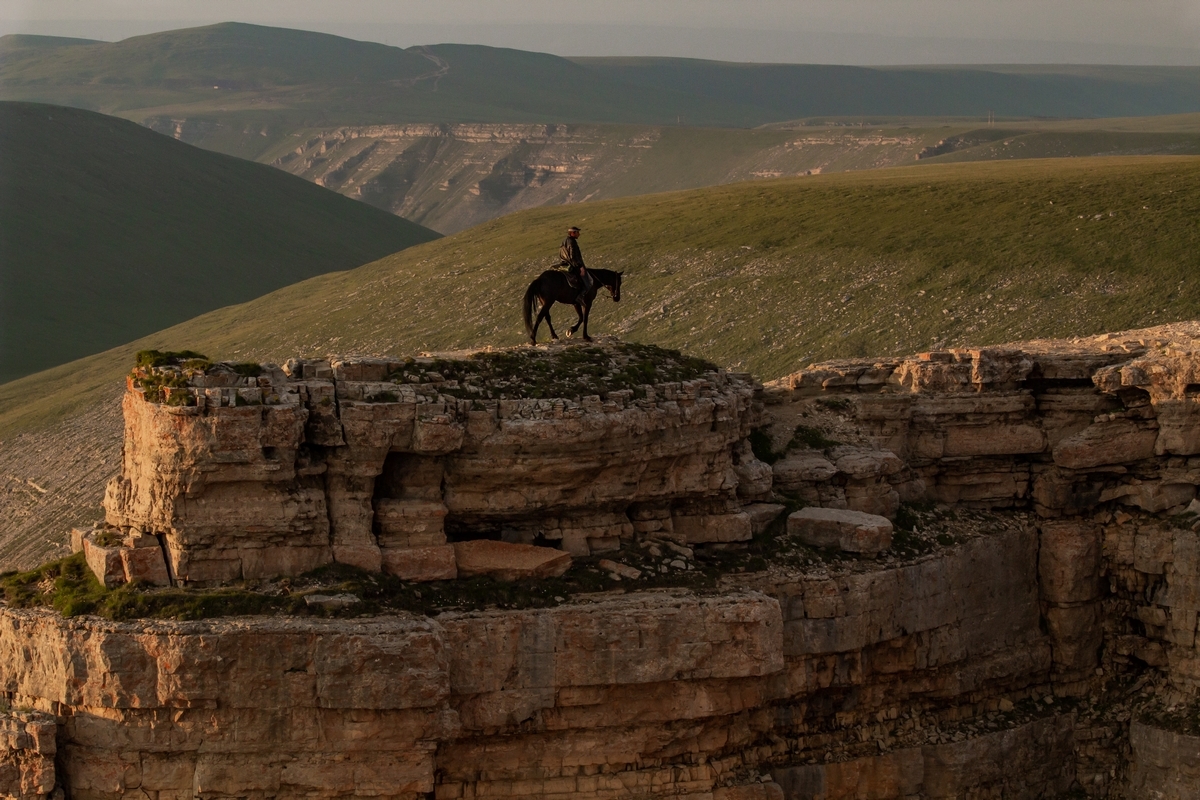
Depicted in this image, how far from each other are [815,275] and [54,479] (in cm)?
3085

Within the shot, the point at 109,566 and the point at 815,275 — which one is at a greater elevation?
the point at 815,275

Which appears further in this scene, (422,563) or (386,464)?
(386,464)

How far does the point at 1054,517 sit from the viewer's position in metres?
36.3

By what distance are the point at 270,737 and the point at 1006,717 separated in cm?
1606

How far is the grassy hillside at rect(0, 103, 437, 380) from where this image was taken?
11388 cm

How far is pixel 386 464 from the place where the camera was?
96.3 feet

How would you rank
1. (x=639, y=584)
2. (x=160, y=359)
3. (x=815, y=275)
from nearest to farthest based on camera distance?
(x=160, y=359), (x=639, y=584), (x=815, y=275)

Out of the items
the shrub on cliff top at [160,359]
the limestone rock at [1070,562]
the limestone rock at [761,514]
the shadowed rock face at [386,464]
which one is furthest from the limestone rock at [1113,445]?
the shrub on cliff top at [160,359]

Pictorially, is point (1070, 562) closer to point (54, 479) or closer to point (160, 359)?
point (160, 359)

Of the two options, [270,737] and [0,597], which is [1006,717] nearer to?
[270,737]

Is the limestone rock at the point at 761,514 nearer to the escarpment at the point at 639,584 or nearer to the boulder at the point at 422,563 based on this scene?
the escarpment at the point at 639,584

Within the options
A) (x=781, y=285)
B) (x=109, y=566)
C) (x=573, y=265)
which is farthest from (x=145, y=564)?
(x=781, y=285)

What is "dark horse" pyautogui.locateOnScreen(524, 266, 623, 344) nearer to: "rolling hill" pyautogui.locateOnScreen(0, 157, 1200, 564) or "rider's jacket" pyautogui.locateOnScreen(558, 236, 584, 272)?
"rider's jacket" pyautogui.locateOnScreen(558, 236, 584, 272)

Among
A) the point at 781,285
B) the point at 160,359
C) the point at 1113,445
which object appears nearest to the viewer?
the point at 160,359
